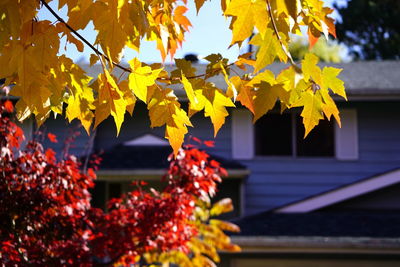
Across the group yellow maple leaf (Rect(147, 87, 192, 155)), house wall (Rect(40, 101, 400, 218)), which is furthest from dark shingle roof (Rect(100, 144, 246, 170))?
yellow maple leaf (Rect(147, 87, 192, 155))

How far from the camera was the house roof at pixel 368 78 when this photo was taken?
38.4 feet

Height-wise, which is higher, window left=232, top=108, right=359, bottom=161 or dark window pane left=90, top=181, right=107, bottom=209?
window left=232, top=108, right=359, bottom=161

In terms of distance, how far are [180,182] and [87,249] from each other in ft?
4.13

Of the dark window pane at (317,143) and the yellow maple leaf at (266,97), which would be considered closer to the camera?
the yellow maple leaf at (266,97)

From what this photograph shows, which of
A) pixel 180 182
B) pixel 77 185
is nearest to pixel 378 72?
pixel 180 182

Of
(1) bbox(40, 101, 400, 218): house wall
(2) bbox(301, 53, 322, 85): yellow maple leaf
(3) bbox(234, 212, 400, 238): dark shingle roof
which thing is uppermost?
(2) bbox(301, 53, 322, 85): yellow maple leaf

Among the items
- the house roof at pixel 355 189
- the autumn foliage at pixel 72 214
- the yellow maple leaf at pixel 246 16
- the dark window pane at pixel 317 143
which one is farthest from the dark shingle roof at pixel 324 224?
the yellow maple leaf at pixel 246 16

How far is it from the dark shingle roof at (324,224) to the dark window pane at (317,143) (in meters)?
2.13

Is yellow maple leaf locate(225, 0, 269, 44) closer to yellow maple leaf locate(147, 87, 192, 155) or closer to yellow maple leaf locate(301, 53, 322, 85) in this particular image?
yellow maple leaf locate(301, 53, 322, 85)

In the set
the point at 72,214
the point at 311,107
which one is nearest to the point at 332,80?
the point at 311,107

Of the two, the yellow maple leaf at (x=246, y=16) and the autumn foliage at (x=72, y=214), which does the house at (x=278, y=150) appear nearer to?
the autumn foliage at (x=72, y=214)

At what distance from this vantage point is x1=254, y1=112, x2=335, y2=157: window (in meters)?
12.1

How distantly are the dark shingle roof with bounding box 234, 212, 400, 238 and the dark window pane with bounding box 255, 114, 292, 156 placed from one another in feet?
6.65

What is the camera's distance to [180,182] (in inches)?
268
